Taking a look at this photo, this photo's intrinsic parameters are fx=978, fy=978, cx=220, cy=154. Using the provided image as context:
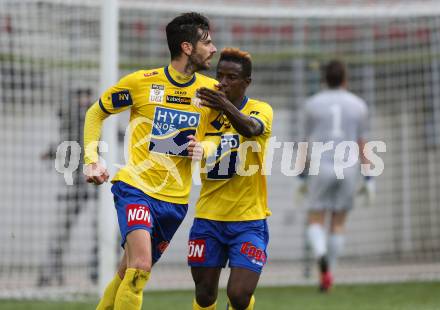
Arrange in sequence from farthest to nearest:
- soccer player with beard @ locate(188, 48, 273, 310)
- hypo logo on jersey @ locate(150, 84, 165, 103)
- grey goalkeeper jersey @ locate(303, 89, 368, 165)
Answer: grey goalkeeper jersey @ locate(303, 89, 368, 165) < soccer player with beard @ locate(188, 48, 273, 310) < hypo logo on jersey @ locate(150, 84, 165, 103)

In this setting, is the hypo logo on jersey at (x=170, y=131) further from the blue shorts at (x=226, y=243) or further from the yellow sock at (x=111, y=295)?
the yellow sock at (x=111, y=295)

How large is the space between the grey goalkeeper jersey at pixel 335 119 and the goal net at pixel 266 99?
0.86 metres

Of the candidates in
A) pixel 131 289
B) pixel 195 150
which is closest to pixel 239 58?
pixel 195 150

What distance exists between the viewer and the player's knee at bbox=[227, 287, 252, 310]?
638 centimetres

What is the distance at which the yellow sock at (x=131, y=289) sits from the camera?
19.6 feet

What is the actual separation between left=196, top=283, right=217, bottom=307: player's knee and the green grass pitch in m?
2.12

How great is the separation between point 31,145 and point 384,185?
17.4 ft

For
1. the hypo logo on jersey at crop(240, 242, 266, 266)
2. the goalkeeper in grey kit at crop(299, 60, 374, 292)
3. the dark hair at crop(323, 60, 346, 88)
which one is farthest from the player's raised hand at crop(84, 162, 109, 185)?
the dark hair at crop(323, 60, 346, 88)

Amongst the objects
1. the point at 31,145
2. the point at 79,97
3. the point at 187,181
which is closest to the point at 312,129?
the point at 79,97

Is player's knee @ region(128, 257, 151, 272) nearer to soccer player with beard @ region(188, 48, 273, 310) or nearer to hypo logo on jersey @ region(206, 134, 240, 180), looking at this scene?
soccer player with beard @ region(188, 48, 273, 310)

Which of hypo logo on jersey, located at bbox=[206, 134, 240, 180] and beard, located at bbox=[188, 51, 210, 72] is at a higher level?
beard, located at bbox=[188, 51, 210, 72]

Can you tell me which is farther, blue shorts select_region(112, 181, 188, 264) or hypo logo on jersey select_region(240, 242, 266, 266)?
hypo logo on jersey select_region(240, 242, 266, 266)

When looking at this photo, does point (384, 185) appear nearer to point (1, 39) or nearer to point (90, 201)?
point (90, 201)

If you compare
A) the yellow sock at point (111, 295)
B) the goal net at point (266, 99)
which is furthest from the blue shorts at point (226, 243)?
the goal net at point (266, 99)
